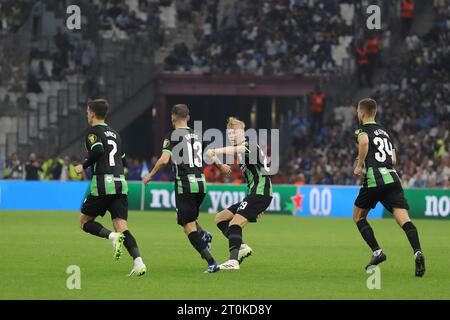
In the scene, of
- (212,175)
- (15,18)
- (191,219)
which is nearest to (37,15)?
(15,18)

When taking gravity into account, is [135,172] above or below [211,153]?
below

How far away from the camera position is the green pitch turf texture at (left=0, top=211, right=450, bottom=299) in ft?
44.3

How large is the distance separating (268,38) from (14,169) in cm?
1169

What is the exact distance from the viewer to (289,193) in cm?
3475

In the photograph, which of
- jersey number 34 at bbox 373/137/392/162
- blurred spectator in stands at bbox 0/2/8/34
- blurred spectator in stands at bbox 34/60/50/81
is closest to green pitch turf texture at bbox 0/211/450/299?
jersey number 34 at bbox 373/137/392/162

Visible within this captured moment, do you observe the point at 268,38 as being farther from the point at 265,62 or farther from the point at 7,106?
the point at 7,106

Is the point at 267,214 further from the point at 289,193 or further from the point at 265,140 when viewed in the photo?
the point at 265,140

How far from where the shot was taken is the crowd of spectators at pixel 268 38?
1708 inches

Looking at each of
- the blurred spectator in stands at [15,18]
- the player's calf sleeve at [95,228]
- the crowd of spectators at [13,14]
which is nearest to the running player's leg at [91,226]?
the player's calf sleeve at [95,228]

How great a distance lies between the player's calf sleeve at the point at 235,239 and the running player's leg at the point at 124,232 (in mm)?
1473

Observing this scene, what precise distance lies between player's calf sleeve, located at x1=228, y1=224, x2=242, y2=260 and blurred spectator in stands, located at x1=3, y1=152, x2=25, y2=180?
2275cm

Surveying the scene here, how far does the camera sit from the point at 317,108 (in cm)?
4131

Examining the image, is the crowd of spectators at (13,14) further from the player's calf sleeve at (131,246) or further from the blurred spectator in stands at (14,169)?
the player's calf sleeve at (131,246)
